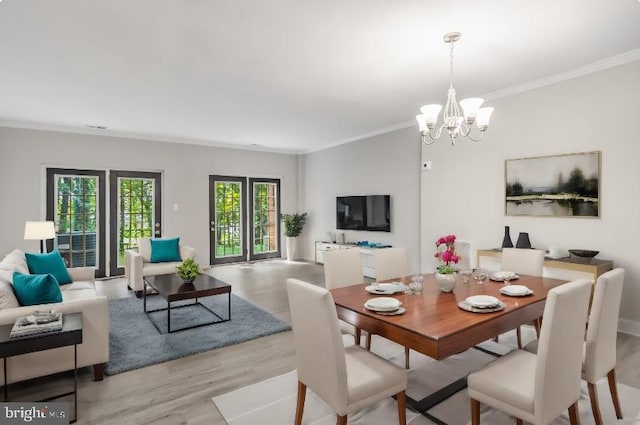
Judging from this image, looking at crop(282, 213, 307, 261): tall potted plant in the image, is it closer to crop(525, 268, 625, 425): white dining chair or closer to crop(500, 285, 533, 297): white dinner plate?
crop(500, 285, 533, 297): white dinner plate

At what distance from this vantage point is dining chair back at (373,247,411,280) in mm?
3216

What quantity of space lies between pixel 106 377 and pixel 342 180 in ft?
18.1

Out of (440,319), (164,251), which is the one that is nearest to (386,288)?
(440,319)

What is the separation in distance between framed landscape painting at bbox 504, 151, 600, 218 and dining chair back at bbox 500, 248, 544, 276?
977 mm

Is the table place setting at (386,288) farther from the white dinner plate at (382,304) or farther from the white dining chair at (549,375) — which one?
the white dining chair at (549,375)

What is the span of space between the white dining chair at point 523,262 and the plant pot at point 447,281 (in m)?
1.21

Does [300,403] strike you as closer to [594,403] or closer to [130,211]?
[594,403]

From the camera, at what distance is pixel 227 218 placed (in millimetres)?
7871

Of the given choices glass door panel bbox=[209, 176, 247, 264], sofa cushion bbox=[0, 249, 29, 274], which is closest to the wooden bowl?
sofa cushion bbox=[0, 249, 29, 274]

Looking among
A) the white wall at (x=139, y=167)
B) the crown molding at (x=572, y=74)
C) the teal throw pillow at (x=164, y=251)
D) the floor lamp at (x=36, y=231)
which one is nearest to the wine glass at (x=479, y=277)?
the crown molding at (x=572, y=74)

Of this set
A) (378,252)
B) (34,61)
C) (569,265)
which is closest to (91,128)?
(34,61)

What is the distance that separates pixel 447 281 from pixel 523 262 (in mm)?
1338

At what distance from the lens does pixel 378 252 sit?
324 centimetres

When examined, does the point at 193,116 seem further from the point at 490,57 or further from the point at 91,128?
the point at 490,57
